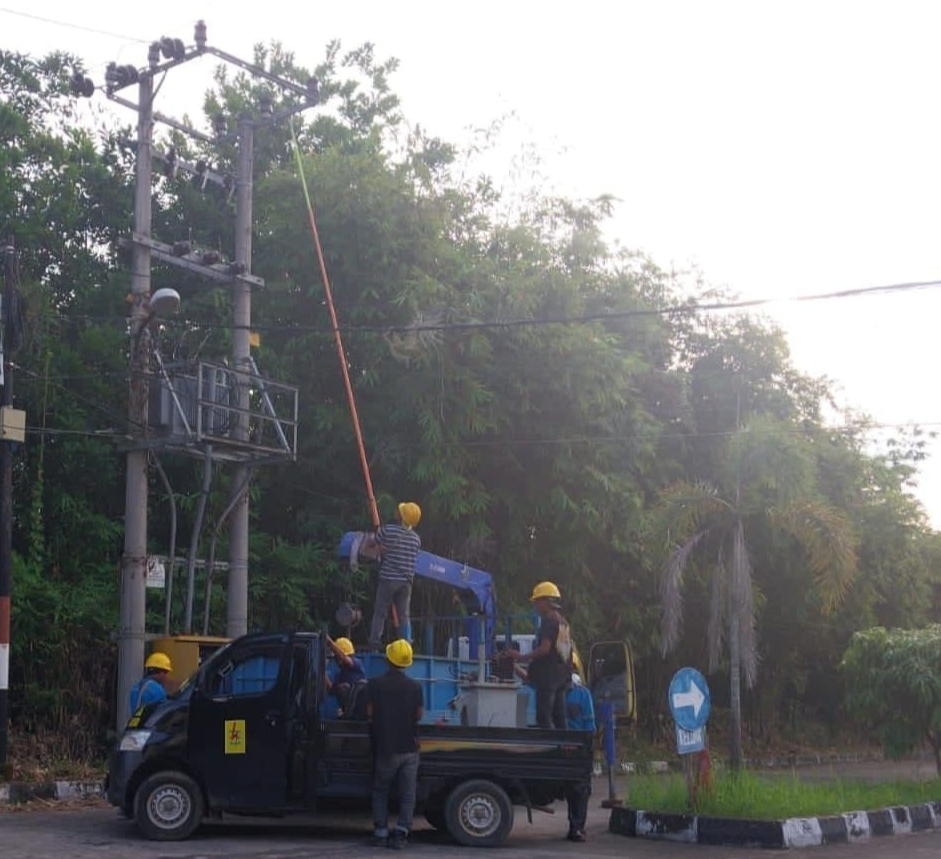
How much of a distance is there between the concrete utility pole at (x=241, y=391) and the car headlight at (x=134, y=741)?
492cm

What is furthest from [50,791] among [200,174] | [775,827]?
[775,827]

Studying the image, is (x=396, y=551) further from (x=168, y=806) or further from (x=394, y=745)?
(x=168, y=806)

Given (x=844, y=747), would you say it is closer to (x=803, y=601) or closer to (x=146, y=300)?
(x=803, y=601)

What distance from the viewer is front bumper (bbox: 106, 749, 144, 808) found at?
12.2 m

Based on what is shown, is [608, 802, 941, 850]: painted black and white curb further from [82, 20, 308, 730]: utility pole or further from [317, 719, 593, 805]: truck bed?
[82, 20, 308, 730]: utility pole

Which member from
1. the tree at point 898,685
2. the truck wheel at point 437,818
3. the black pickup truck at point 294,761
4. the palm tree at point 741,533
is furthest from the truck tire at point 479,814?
the palm tree at point 741,533

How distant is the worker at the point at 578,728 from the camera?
496 inches

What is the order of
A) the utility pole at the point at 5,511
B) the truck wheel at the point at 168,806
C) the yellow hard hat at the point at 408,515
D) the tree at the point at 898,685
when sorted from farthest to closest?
the utility pole at the point at 5,511 → the tree at the point at 898,685 → the yellow hard hat at the point at 408,515 → the truck wheel at the point at 168,806

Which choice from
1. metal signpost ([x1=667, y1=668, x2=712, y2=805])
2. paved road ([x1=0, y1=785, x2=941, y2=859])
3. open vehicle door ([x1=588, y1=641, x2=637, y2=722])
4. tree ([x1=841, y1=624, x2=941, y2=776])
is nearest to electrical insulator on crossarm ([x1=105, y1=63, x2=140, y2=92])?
paved road ([x1=0, y1=785, x2=941, y2=859])

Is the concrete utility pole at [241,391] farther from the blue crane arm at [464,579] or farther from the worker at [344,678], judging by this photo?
the worker at [344,678]

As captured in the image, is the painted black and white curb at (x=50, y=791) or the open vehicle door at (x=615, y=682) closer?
the painted black and white curb at (x=50, y=791)

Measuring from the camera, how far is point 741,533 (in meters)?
19.5

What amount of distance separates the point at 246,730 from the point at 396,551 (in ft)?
9.16

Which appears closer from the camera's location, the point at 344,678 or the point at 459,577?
the point at 344,678
